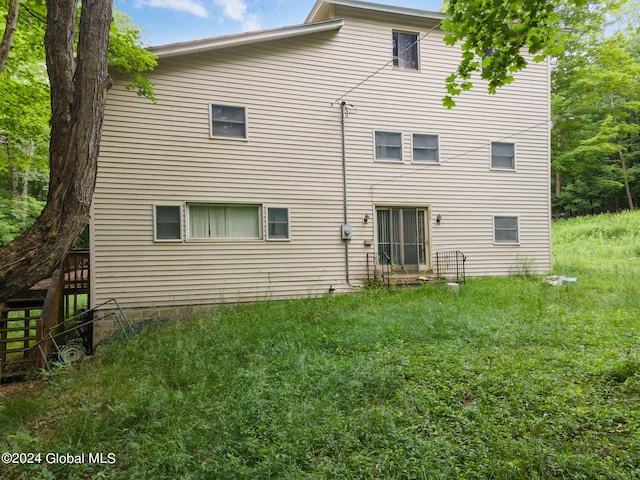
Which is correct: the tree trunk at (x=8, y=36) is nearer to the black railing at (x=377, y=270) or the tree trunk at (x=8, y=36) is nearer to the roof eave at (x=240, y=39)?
the roof eave at (x=240, y=39)

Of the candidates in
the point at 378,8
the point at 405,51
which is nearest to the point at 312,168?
the point at 405,51

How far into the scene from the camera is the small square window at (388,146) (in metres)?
9.99

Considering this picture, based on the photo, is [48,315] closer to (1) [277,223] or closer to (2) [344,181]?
(1) [277,223]

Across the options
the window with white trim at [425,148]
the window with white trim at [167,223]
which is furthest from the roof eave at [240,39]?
the window with white trim at [425,148]

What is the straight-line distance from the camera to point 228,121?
A: 8805mm

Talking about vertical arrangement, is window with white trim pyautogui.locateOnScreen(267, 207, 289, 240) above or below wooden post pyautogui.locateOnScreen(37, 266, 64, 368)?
above

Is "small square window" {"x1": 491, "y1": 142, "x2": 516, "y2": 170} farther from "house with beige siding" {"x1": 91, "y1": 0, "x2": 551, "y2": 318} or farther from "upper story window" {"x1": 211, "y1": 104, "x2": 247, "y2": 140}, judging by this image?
"upper story window" {"x1": 211, "y1": 104, "x2": 247, "y2": 140}

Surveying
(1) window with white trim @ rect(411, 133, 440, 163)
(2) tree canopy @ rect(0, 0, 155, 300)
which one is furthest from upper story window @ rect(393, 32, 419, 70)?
(2) tree canopy @ rect(0, 0, 155, 300)

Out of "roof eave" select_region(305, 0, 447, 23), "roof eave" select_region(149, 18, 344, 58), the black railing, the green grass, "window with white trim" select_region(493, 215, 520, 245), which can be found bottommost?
the green grass

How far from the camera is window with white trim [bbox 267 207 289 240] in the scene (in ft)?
29.5

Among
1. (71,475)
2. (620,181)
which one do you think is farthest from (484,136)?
(620,181)

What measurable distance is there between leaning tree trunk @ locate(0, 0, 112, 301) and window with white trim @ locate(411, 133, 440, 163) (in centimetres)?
845

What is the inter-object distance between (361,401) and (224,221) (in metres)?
6.32

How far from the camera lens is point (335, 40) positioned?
9656 millimetres
